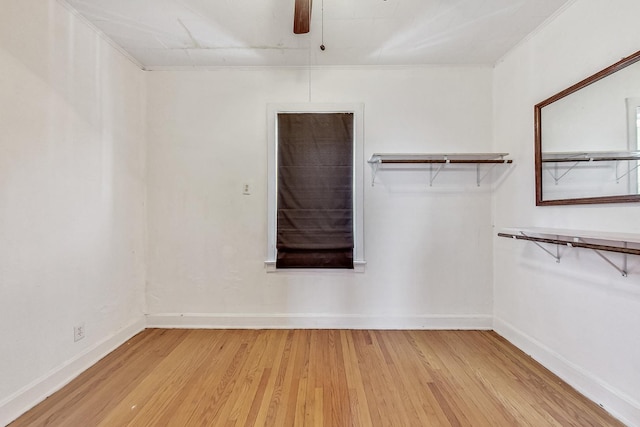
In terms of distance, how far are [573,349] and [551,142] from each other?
4.70ft

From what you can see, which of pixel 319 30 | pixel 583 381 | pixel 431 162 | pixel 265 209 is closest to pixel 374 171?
pixel 431 162

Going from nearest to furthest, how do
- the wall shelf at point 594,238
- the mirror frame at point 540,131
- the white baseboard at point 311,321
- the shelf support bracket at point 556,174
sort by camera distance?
the wall shelf at point 594,238, the mirror frame at point 540,131, the shelf support bracket at point 556,174, the white baseboard at point 311,321

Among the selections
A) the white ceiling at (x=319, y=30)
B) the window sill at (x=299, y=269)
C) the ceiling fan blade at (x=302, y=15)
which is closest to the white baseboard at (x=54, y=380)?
the window sill at (x=299, y=269)

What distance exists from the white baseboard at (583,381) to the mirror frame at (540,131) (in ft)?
3.53

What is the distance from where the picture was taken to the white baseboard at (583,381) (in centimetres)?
141

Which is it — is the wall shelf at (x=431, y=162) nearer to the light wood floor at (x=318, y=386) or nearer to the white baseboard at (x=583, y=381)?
the white baseboard at (x=583, y=381)

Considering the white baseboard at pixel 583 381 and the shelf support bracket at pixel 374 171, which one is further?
the shelf support bracket at pixel 374 171

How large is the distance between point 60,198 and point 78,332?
96cm

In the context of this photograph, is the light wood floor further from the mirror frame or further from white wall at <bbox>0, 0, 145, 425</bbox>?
the mirror frame

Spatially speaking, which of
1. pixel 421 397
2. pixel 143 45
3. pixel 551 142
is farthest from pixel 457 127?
pixel 143 45

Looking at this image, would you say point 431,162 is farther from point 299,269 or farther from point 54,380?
point 54,380

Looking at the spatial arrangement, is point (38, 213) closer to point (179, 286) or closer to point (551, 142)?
point (179, 286)

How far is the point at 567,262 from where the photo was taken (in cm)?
178

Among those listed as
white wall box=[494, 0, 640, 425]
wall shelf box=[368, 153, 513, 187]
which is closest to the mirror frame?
white wall box=[494, 0, 640, 425]
